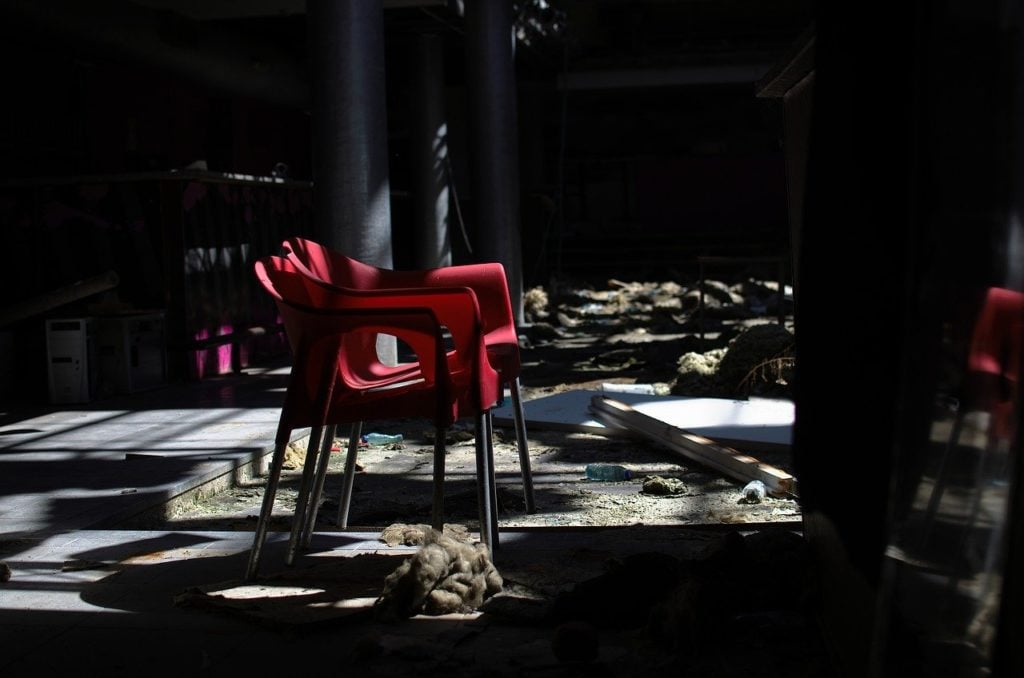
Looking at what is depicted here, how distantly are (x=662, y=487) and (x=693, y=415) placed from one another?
1621 mm

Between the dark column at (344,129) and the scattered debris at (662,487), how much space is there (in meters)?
2.68

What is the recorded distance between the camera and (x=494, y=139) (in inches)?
496

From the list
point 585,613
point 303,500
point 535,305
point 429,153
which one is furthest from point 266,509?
point 535,305

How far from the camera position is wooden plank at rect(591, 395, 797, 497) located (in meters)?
4.96

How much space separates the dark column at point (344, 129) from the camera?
7113 millimetres

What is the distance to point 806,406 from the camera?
1921 mm

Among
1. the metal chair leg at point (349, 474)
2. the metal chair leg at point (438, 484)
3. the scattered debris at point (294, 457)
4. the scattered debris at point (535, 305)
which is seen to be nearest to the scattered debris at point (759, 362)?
the scattered debris at point (294, 457)

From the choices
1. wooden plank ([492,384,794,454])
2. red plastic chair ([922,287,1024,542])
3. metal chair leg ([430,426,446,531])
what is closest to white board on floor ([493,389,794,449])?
wooden plank ([492,384,794,454])

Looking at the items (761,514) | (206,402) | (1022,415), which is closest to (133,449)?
(206,402)

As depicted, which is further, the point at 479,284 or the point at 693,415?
the point at 693,415

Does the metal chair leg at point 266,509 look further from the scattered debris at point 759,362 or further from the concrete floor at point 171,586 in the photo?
the scattered debris at point 759,362

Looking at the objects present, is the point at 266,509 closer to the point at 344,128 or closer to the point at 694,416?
the point at 694,416

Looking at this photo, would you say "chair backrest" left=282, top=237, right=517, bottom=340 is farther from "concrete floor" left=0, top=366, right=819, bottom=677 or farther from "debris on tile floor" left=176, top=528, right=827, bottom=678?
"debris on tile floor" left=176, top=528, right=827, bottom=678

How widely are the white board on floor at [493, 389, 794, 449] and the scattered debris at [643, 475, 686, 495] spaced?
90 centimetres
